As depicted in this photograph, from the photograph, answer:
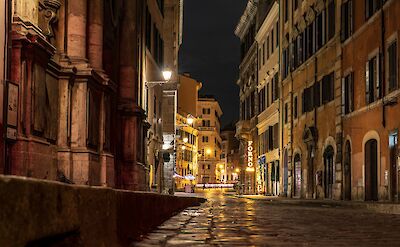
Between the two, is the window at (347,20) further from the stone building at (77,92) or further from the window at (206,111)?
the window at (206,111)

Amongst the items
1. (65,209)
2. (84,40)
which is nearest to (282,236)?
(65,209)

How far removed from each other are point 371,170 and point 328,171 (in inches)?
273

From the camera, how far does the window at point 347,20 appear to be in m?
29.7

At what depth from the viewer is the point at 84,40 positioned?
60.1 feet

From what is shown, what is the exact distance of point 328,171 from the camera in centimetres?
3381

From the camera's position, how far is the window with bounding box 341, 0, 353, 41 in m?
29.7

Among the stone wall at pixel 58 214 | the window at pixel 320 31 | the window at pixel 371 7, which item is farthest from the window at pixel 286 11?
the stone wall at pixel 58 214

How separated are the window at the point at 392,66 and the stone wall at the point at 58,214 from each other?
19.1 metres

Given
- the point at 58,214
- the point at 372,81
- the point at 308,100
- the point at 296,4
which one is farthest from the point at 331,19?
the point at 58,214

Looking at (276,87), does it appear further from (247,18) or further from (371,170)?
(371,170)

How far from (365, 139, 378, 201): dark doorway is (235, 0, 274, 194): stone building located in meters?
30.5

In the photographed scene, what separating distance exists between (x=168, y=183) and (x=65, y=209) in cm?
4559

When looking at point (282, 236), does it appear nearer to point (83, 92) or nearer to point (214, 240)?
point (214, 240)

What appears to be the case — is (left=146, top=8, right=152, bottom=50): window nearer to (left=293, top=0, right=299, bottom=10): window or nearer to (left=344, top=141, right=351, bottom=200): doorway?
(left=293, top=0, right=299, bottom=10): window
